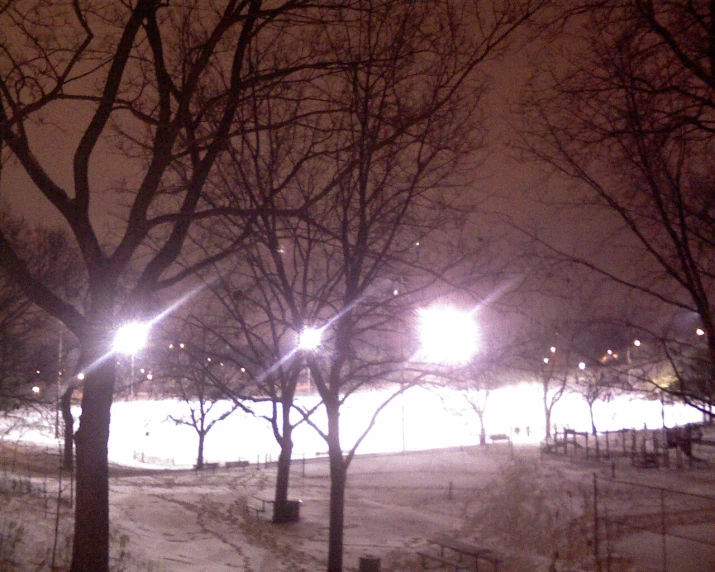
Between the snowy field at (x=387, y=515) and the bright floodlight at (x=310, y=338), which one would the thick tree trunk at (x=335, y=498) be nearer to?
the bright floodlight at (x=310, y=338)

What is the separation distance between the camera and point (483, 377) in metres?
11.8

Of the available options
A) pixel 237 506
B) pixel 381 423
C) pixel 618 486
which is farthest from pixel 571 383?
pixel 237 506

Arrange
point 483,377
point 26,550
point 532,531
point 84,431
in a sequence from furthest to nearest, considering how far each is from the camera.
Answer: point 532,531 < point 483,377 < point 26,550 < point 84,431

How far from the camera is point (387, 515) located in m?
21.1

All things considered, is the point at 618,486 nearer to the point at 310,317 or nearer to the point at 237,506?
the point at 237,506

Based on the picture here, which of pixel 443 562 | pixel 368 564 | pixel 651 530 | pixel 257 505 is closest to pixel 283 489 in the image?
pixel 257 505

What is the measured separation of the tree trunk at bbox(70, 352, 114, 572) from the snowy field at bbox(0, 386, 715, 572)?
2429 mm

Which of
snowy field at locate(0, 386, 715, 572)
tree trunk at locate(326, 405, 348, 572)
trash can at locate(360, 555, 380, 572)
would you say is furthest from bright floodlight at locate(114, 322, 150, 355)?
trash can at locate(360, 555, 380, 572)

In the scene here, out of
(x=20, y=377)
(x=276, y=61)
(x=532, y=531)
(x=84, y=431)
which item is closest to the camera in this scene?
(x=84, y=431)

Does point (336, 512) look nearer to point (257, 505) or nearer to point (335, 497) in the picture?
point (335, 497)

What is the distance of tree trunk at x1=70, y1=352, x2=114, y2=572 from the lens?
687 cm

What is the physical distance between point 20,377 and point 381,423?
3454cm

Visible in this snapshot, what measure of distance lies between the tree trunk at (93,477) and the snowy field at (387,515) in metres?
2.43

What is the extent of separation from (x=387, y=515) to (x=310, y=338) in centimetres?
1142
